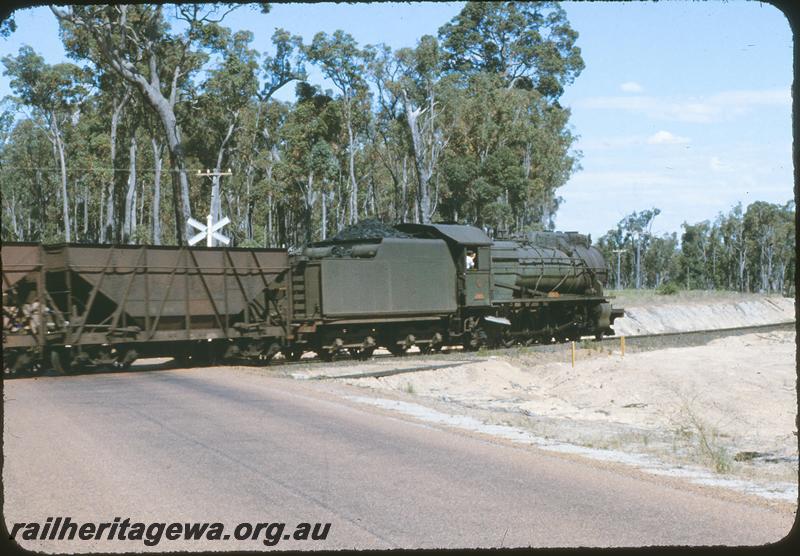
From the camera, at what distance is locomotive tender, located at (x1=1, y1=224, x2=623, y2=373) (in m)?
18.8

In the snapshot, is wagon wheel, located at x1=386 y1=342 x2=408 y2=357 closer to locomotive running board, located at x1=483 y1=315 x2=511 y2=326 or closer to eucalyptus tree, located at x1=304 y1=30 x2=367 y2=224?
locomotive running board, located at x1=483 y1=315 x2=511 y2=326

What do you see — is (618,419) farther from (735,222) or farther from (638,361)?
(735,222)

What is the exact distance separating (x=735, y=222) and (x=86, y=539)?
96.8 m

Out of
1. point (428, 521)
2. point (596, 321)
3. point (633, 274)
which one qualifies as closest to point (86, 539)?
point (428, 521)

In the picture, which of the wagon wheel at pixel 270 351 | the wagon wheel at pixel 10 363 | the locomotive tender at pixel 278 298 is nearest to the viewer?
the wagon wheel at pixel 10 363

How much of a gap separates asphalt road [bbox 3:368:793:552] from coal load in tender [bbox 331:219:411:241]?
1214cm

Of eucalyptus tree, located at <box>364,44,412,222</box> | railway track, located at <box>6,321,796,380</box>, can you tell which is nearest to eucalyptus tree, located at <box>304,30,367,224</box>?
eucalyptus tree, located at <box>364,44,412,222</box>

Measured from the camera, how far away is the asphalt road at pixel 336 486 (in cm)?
690

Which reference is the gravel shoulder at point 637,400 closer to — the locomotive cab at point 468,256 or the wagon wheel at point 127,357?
the locomotive cab at point 468,256

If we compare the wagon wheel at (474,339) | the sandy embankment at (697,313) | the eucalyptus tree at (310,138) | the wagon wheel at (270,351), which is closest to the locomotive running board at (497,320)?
the wagon wheel at (474,339)

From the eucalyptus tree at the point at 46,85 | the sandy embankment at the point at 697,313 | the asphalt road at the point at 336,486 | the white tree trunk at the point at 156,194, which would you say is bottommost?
the sandy embankment at the point at 697,313

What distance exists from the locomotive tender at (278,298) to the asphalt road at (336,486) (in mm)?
6165

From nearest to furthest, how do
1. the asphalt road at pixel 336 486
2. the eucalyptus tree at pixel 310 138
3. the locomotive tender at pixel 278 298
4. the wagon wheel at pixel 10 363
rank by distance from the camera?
the asphalt road at pixel 336 486 → the wagon wheel at pixel 10 363 → the locomotive tender at pixel 278 298 → the eucalyptus tree at pixel 310 138

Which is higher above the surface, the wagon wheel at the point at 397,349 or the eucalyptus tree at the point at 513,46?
the eucalyptus tree at the point at 513,46
